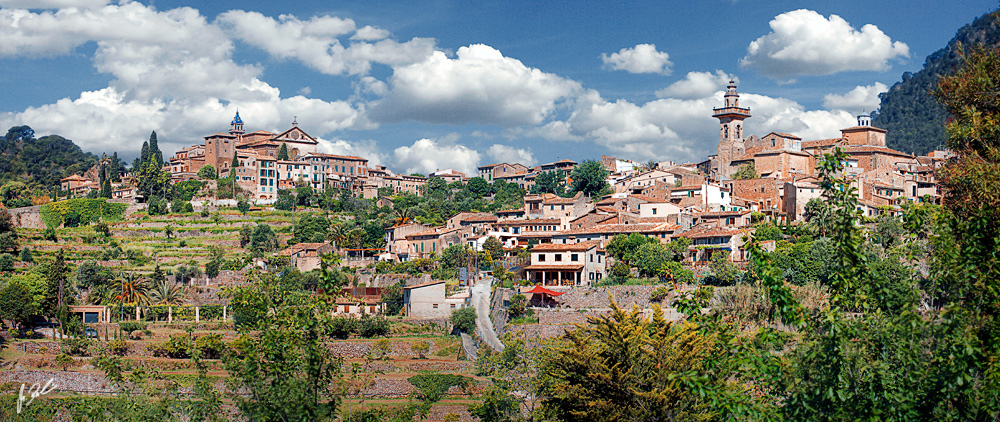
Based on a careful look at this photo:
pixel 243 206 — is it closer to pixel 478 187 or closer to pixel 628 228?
pixel 478 187

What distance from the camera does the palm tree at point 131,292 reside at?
53750 millimetres

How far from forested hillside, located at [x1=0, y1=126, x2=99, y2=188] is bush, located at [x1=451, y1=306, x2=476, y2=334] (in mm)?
103973

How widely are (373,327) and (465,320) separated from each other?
17.7ft

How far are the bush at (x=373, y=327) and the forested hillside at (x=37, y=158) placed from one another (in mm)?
100494

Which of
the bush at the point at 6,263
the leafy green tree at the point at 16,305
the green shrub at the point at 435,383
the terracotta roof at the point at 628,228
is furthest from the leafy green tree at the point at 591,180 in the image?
the bush at the point at 6,263

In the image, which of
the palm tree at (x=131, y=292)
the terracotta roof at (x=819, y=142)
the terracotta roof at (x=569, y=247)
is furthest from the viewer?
the terracotta roof at (x=819, y=142)

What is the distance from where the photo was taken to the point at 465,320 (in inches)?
1812

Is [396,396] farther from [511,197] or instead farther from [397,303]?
[511,197]

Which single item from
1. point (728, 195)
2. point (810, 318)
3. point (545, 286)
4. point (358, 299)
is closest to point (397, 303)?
point (358, 299)

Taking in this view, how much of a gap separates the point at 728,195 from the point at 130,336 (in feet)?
154

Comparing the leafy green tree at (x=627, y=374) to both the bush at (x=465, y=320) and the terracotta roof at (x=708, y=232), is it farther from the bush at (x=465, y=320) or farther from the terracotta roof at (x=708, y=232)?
the terracotta roof at (x=708, y=232)

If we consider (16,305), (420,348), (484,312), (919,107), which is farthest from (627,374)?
(919,107)

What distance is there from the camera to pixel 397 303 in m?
52.7

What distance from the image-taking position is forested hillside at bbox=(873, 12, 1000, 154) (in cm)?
15138
